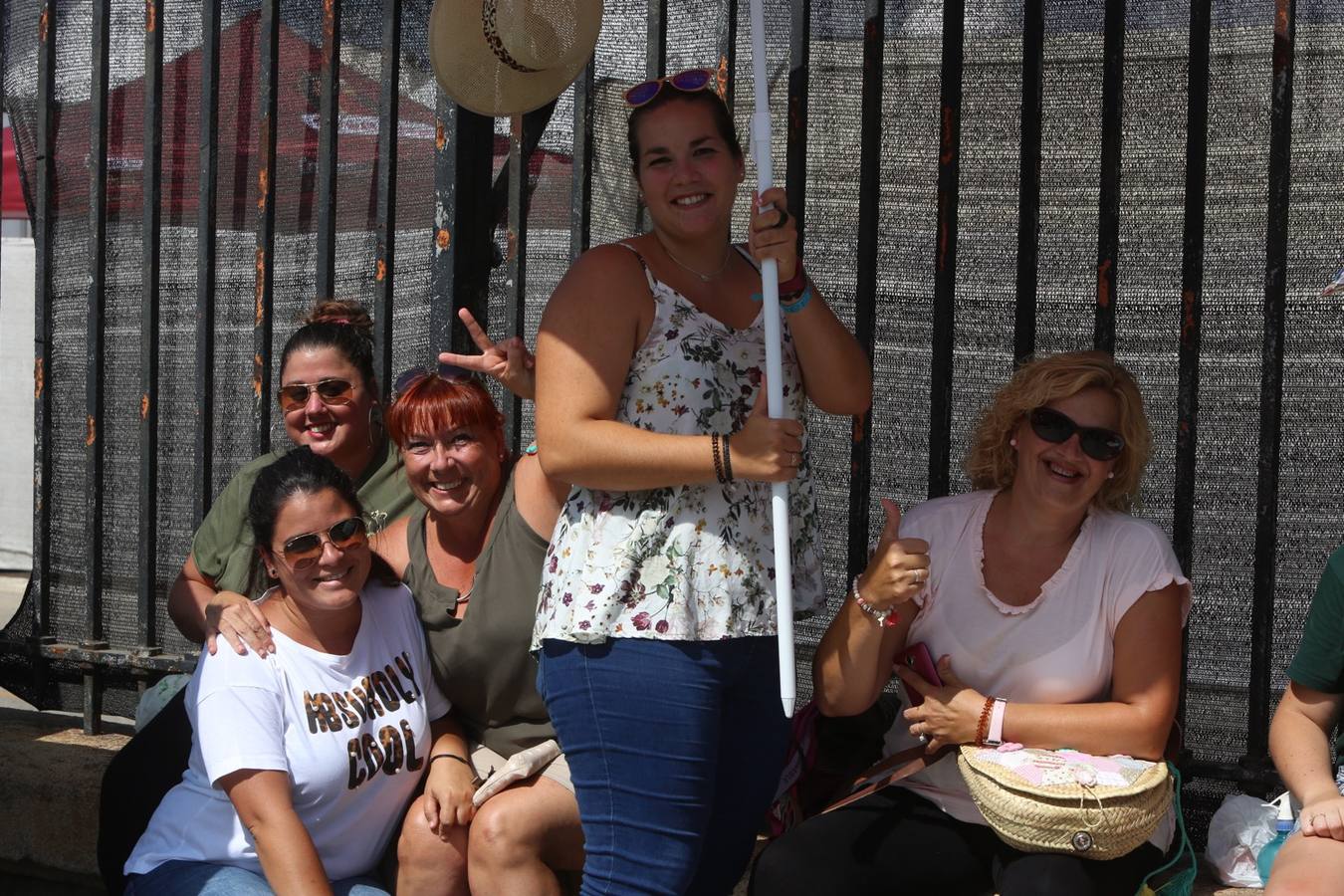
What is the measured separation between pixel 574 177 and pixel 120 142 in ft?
4.95

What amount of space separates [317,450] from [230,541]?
0.30 metres

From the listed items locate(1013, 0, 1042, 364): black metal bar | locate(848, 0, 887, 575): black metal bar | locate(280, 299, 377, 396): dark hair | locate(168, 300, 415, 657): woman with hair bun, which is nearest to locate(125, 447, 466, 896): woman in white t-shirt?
locate(168, 300, 415, 657): woman with hair bun

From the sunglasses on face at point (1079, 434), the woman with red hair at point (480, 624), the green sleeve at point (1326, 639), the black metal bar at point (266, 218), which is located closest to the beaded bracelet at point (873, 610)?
the sunglasses on face at point (1079, 434)

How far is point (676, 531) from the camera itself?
96.3 inches

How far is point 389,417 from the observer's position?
308 cm

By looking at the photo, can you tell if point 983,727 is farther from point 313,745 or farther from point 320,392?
point 320,392

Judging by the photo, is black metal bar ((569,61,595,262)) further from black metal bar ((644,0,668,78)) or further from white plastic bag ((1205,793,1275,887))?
white plastic bag ((1205,793,1275,887))

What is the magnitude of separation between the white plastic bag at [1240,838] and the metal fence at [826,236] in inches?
7.6

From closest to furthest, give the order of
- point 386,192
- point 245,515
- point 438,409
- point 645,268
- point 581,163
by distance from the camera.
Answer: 1. point 645,268
2. point 438,409
3. point 245,515
4. point 581,163
5. point 386,192

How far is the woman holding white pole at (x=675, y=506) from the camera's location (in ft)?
7.86

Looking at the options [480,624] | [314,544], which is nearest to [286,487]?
[314,544]

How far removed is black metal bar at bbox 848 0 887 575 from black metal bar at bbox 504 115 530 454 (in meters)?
0.85

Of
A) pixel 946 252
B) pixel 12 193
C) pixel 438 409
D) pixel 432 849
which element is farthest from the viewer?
pixel 12 193

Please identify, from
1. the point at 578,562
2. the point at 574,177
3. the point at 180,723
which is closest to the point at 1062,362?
the point at 578,562
